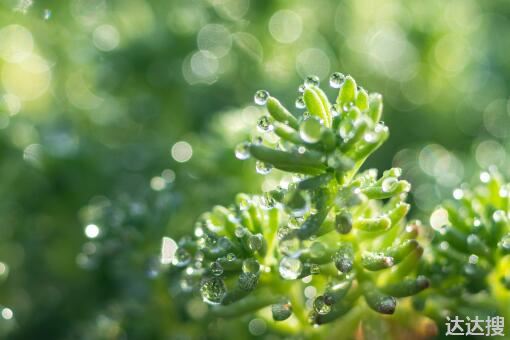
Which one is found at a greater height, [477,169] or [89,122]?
[477,169]

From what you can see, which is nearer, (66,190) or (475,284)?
(475,284)

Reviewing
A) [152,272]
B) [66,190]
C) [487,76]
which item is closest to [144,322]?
[152,272]

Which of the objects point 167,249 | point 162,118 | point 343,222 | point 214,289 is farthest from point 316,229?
point 162,118

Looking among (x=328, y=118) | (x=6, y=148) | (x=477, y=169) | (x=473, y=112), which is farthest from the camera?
(x=473, y=112)

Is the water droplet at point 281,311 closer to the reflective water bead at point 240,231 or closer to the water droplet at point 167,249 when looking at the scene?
the reflective water bead at point 240,231

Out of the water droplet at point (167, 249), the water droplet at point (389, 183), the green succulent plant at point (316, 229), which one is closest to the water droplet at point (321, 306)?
the green succulent plant at point (316, 229)

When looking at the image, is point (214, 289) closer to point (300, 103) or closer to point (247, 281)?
point (247, 281)

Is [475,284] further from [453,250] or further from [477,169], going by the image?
[477,169]

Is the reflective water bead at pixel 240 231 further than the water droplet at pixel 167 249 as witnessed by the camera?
No
